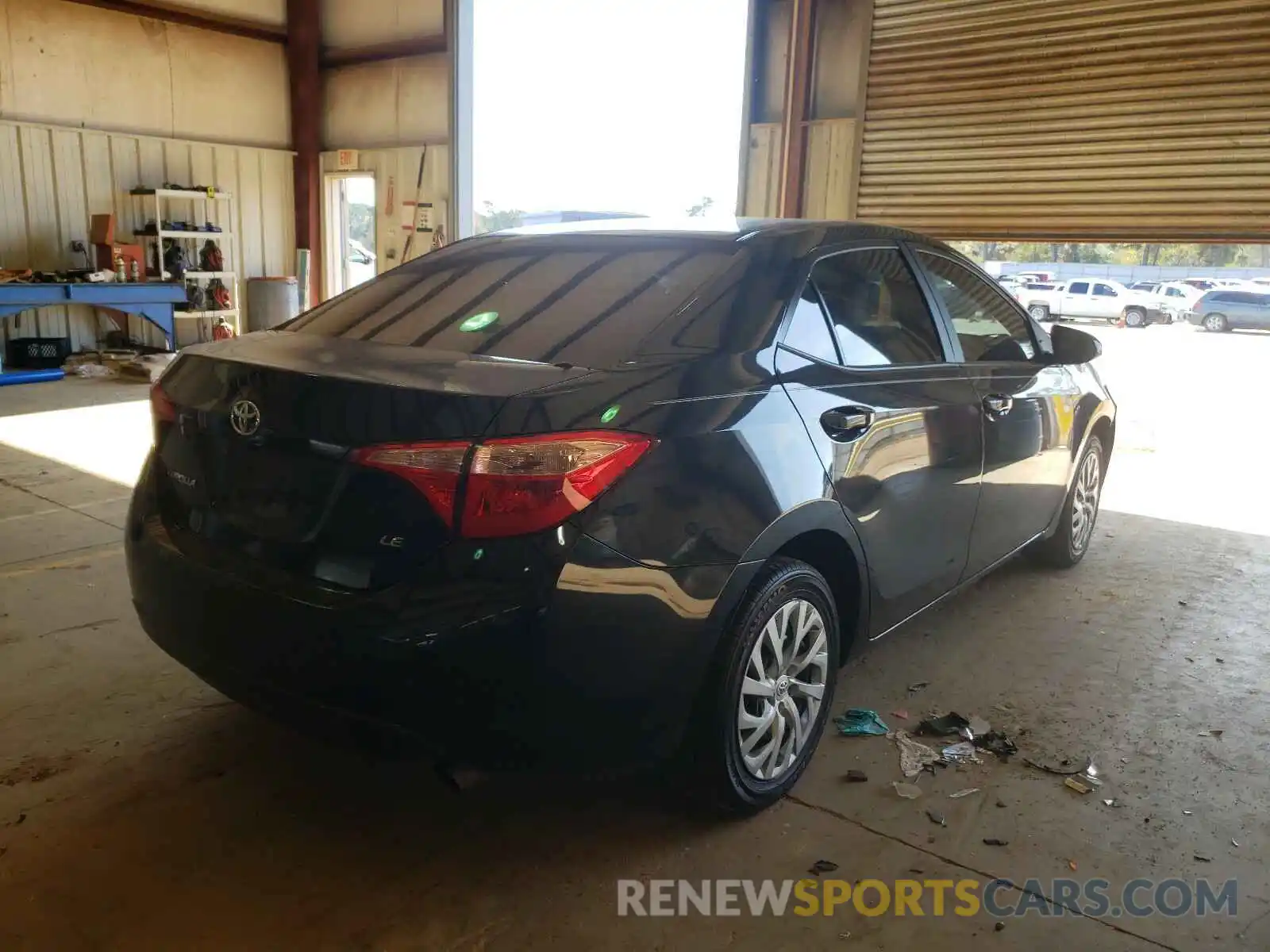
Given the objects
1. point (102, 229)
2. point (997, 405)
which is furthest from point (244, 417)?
point (102, 229)

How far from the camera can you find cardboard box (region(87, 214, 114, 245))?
1052cm

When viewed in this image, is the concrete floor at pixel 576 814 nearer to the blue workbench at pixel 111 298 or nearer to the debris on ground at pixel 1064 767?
the debris on ground at pixel 1064 767

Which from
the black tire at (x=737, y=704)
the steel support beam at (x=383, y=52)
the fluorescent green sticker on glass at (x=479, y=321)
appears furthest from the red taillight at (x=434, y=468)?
the steel support beam at (x=383, y=52)

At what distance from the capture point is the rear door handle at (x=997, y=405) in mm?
2973

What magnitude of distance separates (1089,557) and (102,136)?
448 inches

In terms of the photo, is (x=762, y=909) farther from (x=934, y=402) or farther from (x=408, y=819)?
(x=934, y=402)

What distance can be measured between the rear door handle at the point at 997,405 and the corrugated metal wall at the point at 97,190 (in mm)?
10899

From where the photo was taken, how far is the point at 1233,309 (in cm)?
2416

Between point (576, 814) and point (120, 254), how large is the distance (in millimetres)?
10344

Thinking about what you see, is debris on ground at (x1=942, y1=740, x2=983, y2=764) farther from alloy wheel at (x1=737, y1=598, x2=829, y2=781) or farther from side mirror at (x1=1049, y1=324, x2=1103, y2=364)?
side mirror at (x1=1049, y1=324, x2=1103, y2=364)

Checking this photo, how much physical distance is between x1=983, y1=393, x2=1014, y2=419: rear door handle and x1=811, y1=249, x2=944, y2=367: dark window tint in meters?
0.25

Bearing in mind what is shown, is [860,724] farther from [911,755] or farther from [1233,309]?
[1233,309]

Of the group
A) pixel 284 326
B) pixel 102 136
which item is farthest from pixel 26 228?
pixel 284 326

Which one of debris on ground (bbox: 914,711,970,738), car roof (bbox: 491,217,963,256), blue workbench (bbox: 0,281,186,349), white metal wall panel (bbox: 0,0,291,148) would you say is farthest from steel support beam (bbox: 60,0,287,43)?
debris on ground (bbox: 914,711,970,738)
